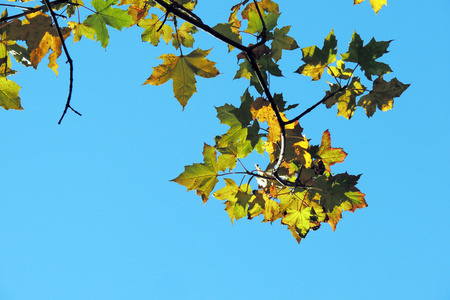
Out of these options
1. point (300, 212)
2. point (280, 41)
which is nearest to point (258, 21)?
point (280, 41)

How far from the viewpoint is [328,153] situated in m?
2.29

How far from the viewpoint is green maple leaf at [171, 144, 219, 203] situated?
2139mm

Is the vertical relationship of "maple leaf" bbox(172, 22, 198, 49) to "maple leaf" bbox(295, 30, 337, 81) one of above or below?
above

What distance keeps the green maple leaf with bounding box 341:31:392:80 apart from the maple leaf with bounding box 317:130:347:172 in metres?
0.44

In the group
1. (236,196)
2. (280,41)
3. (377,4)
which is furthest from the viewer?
(236,196)

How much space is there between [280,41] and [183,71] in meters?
0.58

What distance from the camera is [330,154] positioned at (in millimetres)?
2297

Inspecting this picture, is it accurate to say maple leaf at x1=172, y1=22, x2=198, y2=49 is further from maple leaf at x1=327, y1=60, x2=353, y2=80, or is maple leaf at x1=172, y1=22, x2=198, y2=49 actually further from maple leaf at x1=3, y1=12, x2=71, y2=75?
maple leaf at x1=327, y1=60, x2=353, y2=80

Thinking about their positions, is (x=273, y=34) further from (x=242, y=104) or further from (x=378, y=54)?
(x=378, y=54)

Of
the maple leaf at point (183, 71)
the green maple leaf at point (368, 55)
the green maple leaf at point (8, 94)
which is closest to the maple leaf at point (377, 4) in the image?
the green maple leaf at point (368, 55)

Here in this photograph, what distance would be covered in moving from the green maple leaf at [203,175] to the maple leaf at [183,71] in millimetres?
355

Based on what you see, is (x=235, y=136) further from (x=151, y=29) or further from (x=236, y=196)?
(x=151, y=29)

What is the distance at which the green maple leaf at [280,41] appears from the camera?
209 centimetres

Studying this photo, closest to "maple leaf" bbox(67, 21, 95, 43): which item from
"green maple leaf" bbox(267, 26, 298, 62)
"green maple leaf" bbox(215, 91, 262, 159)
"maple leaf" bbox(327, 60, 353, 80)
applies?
"green maple leaf" bbox(215, 91, 262, 159)
